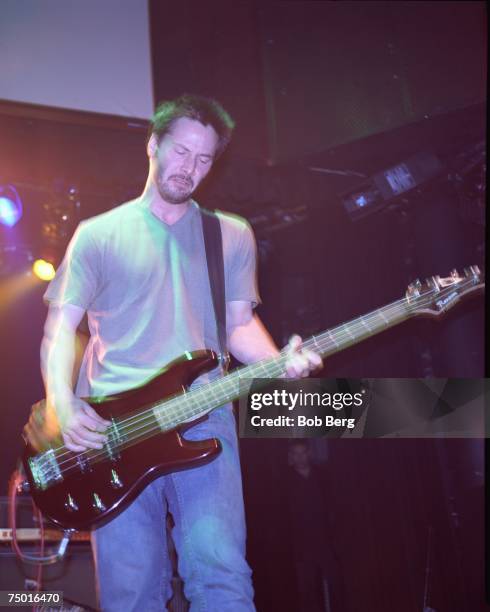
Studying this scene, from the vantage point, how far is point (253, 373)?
218cm

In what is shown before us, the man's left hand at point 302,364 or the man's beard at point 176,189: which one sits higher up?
the man's beard at point 176,189

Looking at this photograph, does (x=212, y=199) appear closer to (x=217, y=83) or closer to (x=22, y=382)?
(x=217, y=83)

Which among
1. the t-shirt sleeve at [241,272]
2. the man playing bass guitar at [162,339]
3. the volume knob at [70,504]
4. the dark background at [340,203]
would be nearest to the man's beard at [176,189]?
the man playing bass guitar at [162,339]

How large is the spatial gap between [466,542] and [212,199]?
2652 millimetres

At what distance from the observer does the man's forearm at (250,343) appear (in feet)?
7.40

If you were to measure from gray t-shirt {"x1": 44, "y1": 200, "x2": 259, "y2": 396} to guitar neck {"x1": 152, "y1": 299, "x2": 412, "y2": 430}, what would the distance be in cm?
14

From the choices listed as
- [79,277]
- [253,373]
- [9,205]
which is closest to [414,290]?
[253,373]

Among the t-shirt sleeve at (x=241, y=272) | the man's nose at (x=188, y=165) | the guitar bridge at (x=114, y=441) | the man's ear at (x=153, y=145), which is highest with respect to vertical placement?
the man's ear at (x=153, y=145)

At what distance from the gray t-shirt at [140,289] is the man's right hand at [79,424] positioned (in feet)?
0.31

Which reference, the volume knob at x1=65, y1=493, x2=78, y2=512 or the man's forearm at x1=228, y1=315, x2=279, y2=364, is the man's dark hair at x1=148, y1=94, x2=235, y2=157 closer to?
the man's forearm at x1=228, y1=315, x2=279, y2=364

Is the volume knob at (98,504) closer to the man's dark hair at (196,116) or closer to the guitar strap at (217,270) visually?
the guitar strap at (217,270)

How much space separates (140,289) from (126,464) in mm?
603

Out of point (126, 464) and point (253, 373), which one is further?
point (253, 373)

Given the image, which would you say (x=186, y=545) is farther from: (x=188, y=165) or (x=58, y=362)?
(x=188, y=165)
